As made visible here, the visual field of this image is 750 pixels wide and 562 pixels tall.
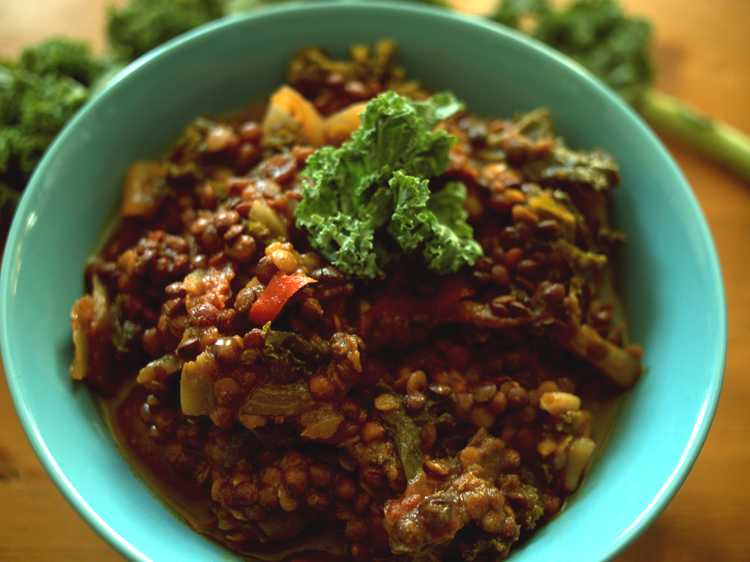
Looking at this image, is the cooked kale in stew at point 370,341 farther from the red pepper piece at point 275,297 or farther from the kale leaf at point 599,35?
the kale leaf at point 599,35

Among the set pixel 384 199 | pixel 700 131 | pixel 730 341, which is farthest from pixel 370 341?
pixel 700 131

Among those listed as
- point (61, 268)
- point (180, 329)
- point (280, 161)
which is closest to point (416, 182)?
point (280, 161)

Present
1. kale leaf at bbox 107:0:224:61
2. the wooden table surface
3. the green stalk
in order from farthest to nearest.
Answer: the green stalk < kale leaf at bbox 107:0:224:61 < the wooden table surface

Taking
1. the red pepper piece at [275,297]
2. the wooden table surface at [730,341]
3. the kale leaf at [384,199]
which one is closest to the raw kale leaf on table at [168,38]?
the wooden table surface at [730,341]

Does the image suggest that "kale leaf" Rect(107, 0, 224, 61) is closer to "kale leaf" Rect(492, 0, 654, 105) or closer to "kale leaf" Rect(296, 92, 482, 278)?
"kale leaf" Rect(296, 92, 482, 278)

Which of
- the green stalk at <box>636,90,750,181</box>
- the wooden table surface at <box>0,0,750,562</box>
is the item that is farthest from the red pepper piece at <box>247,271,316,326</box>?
the green stalk at <box>636,90,750,181</box>

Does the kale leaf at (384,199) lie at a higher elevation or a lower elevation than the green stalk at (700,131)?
lower

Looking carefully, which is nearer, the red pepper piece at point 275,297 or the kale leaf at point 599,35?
the red pepper piece at point 275,297
